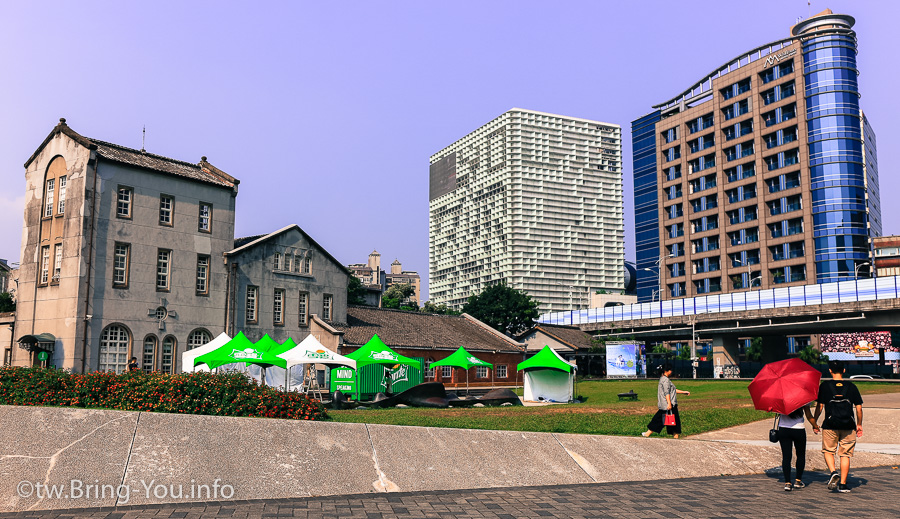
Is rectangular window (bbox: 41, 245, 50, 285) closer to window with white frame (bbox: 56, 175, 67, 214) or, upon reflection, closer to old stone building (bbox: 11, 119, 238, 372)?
old stone building (bbox: 11, 119, 238, 372)

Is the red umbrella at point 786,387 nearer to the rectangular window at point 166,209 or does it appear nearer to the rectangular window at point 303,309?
the rectangular window at point 166,209

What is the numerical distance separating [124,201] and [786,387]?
3732cm

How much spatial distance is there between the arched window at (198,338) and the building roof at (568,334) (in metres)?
36.8

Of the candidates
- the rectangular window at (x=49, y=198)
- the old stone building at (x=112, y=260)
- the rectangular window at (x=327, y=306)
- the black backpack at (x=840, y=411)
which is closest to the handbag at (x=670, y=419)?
the black backpack at (x=840, y=411)

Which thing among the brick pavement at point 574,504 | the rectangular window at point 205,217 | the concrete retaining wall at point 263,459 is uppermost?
the rectangular window at point 205,217

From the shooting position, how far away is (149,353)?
38.3m

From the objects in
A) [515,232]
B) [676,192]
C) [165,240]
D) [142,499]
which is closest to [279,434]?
[142,499]

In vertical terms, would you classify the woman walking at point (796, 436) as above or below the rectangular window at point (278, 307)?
below

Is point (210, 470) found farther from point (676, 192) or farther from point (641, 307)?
point (676, 192)

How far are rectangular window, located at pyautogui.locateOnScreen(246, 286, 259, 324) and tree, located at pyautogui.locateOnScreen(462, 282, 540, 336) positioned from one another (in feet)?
160

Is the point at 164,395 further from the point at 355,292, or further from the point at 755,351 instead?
the point at 755,351

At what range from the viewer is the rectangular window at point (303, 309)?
4656 centimetres

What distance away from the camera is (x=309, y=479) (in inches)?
376

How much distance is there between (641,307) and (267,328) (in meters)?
46.2
